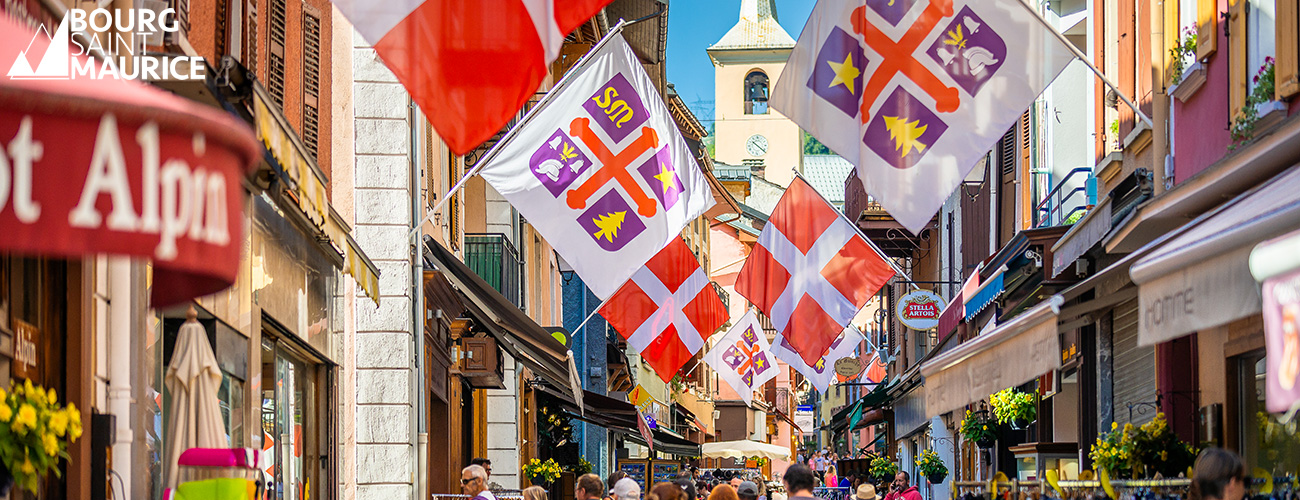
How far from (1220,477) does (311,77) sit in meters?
8.94

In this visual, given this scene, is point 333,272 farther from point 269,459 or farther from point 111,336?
point 111,336

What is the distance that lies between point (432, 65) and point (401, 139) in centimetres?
667

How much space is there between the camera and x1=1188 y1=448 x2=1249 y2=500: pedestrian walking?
671cm

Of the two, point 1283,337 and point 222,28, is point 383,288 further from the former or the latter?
point 1283,337

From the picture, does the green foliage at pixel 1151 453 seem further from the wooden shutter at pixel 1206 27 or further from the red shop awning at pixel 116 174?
the red shop awning at pixel 116 174

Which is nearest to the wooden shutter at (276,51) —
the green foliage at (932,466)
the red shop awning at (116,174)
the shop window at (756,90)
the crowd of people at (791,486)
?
the crowd of people at (791,486)

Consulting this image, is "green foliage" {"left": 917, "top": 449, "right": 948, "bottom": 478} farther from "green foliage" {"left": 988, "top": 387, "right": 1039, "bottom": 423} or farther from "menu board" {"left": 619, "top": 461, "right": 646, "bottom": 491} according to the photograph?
"green foliage" {"left": 988, "top": 387, "right": 1039, "bottom": 423}

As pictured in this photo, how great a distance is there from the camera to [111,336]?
7348 millimetres

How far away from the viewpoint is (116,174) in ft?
9.54

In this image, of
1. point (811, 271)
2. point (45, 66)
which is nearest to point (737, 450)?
point (811, 271)

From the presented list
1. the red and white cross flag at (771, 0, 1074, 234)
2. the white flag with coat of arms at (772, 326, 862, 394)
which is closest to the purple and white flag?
the white flag with coat of arms at (772, 326, 862, 394)

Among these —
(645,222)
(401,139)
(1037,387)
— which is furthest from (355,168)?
(1037,387)

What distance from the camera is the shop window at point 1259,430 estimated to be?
9.38 m

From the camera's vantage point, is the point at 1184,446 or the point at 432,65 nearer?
the point at 432,65
